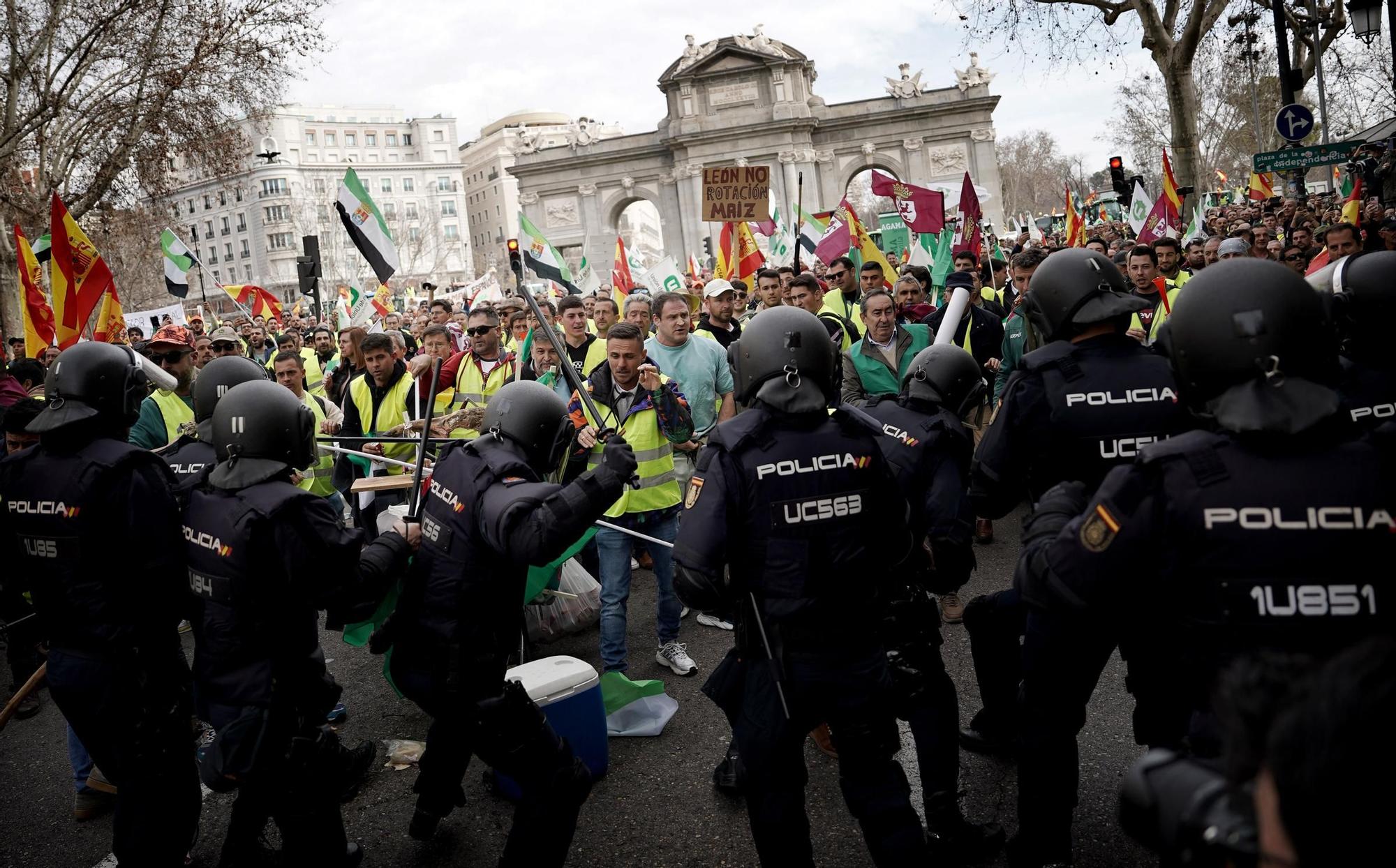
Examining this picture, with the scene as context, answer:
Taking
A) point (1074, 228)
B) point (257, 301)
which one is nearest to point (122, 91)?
point (257, 301)

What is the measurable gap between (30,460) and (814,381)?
282cm

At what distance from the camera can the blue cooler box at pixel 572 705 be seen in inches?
164

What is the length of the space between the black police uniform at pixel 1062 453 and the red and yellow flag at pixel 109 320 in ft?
22.3

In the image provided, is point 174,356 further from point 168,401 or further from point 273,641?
point 273,641

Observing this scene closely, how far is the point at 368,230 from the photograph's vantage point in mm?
6562

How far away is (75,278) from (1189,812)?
26.0 feet

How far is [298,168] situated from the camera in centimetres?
10738

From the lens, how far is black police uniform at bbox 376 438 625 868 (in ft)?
10.9

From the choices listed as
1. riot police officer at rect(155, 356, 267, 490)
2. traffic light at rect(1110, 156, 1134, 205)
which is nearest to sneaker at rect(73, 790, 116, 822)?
riot police officer at rect(155, 356, 267, 490)

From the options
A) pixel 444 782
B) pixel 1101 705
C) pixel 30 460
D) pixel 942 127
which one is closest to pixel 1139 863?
pixel 1101 705

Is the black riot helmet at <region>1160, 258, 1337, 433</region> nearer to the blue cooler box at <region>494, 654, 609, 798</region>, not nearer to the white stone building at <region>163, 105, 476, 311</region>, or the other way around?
the blue cooler box at <region>494, 654, 609, 798</region>

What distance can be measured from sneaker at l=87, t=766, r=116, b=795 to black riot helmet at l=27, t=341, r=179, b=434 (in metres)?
1.80

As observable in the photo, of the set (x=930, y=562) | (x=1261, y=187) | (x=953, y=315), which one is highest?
(x=1261, y=187)

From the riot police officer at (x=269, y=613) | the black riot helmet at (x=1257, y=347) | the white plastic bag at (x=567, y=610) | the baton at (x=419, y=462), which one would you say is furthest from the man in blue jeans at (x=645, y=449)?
the black riot helmet at (x=1257, y=347)
